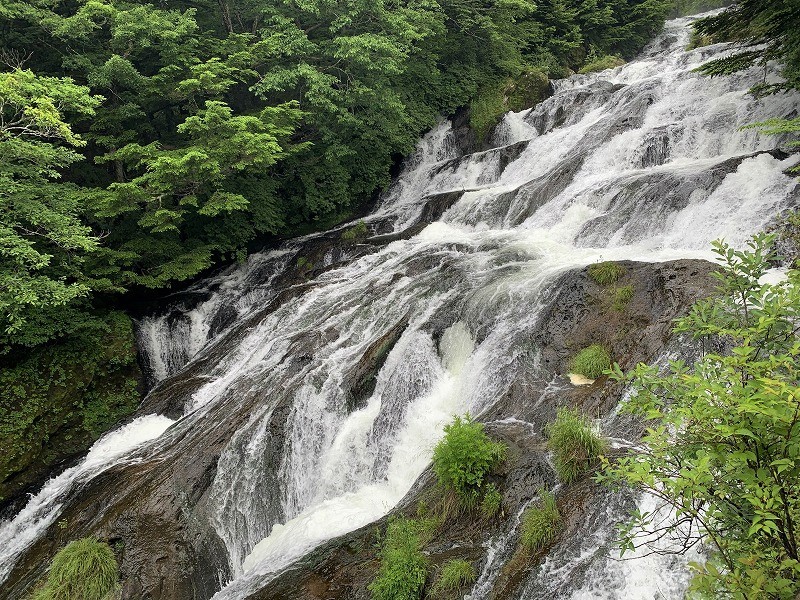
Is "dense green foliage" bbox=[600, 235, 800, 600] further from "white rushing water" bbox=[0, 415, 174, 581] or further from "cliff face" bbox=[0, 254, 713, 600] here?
"white rushing water" bbox=[0, 415, 174, 581]

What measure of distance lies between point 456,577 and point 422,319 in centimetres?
502

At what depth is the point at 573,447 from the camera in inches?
197

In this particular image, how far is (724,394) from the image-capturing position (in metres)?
1.73

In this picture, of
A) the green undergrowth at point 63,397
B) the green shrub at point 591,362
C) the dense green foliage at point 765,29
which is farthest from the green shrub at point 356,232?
the dense green foliage at point 765,29

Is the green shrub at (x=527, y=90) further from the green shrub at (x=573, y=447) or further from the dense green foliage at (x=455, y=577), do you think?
the dense green foliage at (x=455, y=577)

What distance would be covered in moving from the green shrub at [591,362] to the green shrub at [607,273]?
1.42 meters

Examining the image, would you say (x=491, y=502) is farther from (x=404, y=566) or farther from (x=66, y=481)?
(x=66, y=481)

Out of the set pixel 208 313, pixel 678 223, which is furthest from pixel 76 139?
pixel 678 223

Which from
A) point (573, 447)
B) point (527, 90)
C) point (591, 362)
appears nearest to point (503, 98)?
point (527, 90)

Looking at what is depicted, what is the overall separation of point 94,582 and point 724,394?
7.72 m

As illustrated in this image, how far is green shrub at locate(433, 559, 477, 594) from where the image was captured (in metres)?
4.49

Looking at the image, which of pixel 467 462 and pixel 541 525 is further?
pixel 467 462

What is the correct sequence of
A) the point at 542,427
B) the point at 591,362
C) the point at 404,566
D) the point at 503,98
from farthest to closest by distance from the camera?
the point at 503,98 < the point at 591,362 < the point at 542,427 < the point at 404,566

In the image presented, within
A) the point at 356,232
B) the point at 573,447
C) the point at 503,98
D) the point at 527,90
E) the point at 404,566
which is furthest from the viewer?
the point at 527,90
